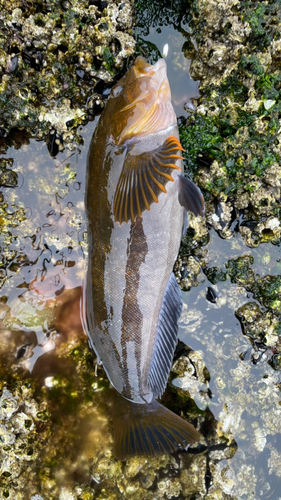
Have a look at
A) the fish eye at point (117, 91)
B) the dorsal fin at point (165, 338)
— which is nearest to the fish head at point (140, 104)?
the fish eye at point (117, 91)

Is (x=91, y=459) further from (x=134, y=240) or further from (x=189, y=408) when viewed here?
(x=134, y=240)

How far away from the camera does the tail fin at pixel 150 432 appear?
3.01 meters

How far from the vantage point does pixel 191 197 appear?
2924mm

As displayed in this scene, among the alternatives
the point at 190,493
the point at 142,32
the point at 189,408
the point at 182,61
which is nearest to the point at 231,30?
the point at 182,61

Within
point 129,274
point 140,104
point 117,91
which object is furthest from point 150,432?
point 117,91

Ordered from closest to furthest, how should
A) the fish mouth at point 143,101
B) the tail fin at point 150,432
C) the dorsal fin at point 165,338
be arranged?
the fish mouth at point 143,101 → the tail fin at point 150,432 → the dorsal fin at point 165,338

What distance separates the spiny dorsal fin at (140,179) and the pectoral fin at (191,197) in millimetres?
229

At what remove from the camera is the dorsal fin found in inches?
127

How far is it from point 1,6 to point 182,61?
5.72ft

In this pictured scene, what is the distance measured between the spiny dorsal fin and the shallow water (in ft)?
2.91

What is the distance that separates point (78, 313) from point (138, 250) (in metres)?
1.07

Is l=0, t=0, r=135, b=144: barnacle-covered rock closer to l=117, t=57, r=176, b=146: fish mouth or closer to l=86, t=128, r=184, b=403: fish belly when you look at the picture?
l=117, t=57, r=176, b=146: fish mouth

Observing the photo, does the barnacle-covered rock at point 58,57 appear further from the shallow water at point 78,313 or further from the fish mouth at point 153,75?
the fish mouth at point 153,75

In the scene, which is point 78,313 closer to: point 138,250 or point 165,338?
point 165,338
